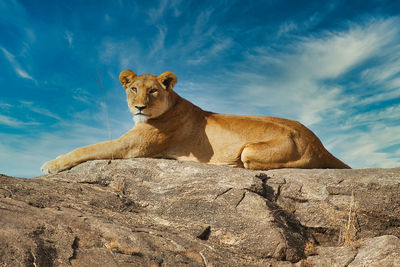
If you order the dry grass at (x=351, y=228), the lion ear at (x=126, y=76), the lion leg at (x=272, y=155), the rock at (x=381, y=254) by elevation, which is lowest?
the rock at (x=381, y=254)

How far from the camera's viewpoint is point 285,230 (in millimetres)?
5750

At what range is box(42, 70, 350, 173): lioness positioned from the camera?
314 inches

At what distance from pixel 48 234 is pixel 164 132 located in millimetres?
4805

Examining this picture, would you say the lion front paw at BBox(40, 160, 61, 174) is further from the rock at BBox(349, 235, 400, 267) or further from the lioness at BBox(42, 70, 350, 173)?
the rock at BBox(349, 235, 400, 267)

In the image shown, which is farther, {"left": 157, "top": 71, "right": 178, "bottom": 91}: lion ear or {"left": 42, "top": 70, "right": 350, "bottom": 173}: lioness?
{"left": 157, "top": 71, "right": 178, "bottom": 91}: lion ear

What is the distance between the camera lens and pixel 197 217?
580cm

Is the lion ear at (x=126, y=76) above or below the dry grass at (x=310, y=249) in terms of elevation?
above

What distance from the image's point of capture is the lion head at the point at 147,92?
795cm

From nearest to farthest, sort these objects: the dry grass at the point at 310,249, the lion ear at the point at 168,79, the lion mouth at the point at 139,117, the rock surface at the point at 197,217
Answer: the rock surface at the point at 197,217
the dry grass at the point at 310,249
the lion mouth at the point at 139,117
the lion ear at the point at 168,79

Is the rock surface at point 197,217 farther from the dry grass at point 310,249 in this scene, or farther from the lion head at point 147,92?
the lion head at point 147,92

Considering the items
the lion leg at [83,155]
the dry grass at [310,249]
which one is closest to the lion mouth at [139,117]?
the lion leg at [83,155]

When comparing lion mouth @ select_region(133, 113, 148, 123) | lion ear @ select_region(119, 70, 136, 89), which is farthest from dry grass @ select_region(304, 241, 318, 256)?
lion ear @ select_region(119, 70, 136, 89)

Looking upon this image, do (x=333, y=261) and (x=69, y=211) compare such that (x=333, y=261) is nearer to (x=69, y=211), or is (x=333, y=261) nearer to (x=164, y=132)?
(x=69, y=211)

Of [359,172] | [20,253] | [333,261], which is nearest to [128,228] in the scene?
[20,253]
